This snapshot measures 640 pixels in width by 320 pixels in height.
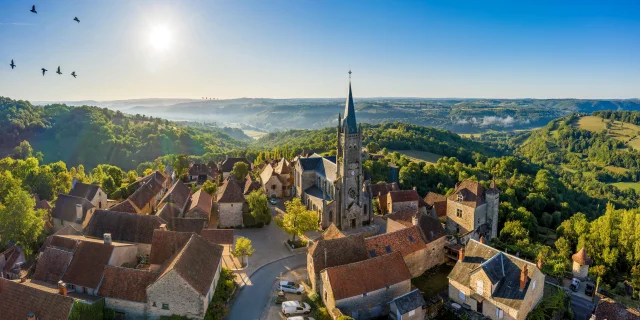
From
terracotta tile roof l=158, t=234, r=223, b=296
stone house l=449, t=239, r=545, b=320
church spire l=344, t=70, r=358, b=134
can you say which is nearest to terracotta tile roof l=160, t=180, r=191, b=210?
terracotta tile roof l=158, t=234, r=223, b=296

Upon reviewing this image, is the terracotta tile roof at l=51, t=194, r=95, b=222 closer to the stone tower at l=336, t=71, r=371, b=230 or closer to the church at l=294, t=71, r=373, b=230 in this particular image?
the church at l=294, t=71, r=373, b=230

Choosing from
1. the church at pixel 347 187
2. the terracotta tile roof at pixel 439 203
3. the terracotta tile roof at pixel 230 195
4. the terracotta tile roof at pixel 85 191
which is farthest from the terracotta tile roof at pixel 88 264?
the terracotta tile roof at pixel 439 203

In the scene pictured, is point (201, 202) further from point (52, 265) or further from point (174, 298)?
point (174, 298)

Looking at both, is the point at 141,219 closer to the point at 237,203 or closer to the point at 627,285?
the point at 237,203

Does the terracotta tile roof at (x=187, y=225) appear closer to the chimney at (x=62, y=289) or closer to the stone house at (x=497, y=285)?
the chimney at (x=62, y=289)

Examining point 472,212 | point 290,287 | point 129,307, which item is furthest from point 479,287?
point 129,307
